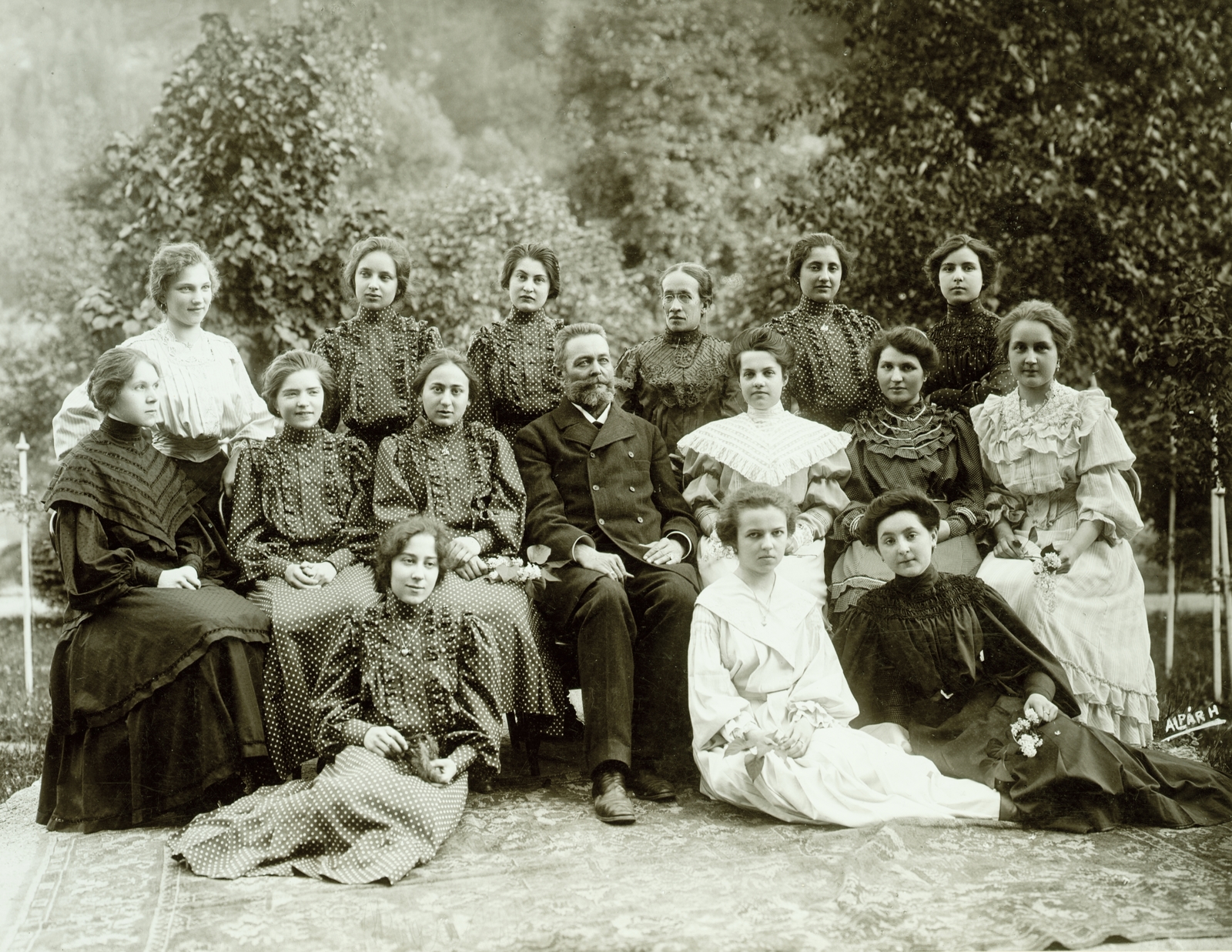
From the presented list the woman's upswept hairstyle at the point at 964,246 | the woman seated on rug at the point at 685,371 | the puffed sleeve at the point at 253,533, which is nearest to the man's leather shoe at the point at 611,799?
the puffed sleeve at the point at 253,533

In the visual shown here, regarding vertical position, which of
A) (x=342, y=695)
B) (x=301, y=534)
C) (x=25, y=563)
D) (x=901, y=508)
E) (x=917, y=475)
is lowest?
(x=342, y=695)

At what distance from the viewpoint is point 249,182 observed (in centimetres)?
740

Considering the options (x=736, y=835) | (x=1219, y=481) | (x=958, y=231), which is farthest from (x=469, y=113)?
(x=736, y=835)

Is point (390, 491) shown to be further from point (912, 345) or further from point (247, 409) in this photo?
point (912, 345)

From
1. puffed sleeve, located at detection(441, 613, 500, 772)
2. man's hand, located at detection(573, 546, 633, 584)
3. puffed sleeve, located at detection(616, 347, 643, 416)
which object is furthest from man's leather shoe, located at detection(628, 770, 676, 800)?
puffed sleeve, located at detection(616, 347, 643, 416)

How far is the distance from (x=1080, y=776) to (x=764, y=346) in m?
2.04

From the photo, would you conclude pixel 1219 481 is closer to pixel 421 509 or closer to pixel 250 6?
pixel 421 509

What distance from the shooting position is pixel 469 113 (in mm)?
10148

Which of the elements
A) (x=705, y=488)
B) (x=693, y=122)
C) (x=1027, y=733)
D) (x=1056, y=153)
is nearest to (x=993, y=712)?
(x=1027, y=733)

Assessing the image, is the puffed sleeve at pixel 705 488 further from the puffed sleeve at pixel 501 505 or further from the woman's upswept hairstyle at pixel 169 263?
the woman's upswept hairstyle at pixel 169 263

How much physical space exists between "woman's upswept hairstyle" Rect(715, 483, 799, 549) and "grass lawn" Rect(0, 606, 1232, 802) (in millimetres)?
2096

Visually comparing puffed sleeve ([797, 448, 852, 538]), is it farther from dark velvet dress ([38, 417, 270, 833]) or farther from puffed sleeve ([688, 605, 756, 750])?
dark velvet dress ([38, 417, 270, 833])

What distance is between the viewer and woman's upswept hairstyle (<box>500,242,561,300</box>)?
5172 mm

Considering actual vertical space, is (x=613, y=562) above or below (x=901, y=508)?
below
